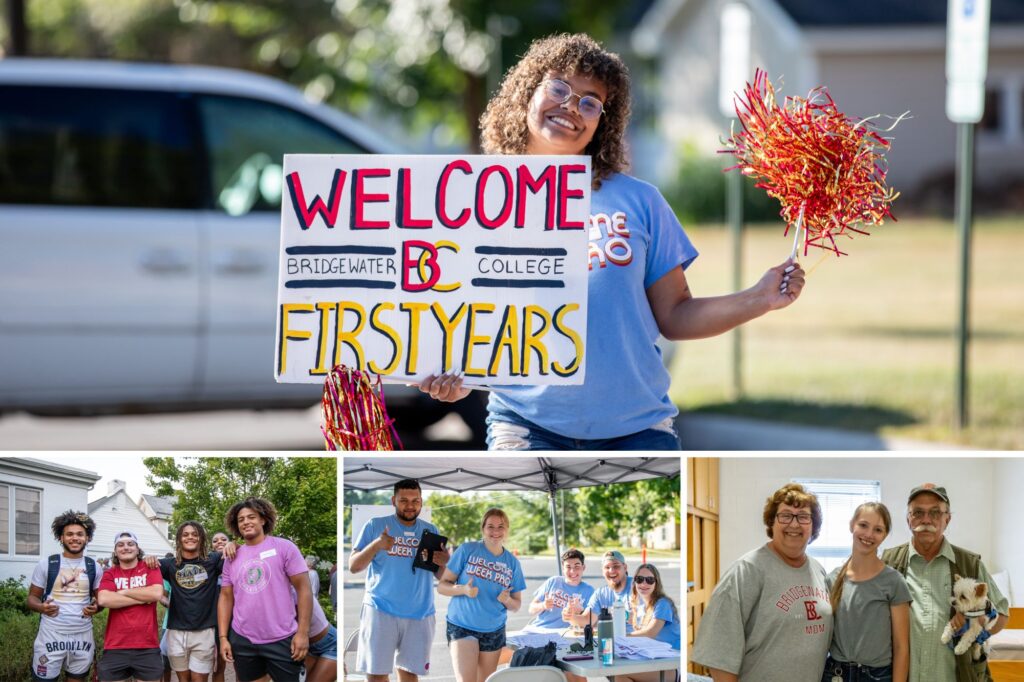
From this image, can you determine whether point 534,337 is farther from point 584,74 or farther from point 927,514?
point 927,514

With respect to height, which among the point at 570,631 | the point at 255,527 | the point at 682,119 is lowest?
the point at 570,631

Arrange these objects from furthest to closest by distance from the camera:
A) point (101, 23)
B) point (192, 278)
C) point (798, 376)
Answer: point (101, 23) < point (798, 376) < point (192, 278)

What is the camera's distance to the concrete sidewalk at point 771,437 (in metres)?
7.97

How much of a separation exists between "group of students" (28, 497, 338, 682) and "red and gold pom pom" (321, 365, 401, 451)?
0.24 meters

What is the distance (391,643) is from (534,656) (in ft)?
1.07

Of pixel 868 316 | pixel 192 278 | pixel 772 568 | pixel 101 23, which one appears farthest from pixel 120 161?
pixel 101 23

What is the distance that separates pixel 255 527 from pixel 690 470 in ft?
3.29

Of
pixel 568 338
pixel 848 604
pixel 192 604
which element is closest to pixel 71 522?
pixel 192 604

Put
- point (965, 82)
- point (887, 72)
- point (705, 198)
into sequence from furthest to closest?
point (887, 72)
point (705, 198)
point (965, 82)

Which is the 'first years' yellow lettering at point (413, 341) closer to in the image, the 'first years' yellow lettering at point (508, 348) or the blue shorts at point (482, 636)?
the 'first years' yellow lettering at point (508, 348)

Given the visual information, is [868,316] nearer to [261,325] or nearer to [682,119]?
[261,325]

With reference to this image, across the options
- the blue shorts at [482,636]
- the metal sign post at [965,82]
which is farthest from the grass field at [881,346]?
the blue shorts at [482,636]

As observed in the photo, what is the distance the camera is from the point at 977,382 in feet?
33.1

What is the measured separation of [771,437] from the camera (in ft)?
28.1
